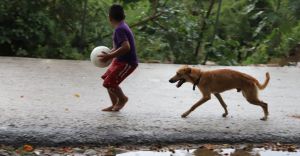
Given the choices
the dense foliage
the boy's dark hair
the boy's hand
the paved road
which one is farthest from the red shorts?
the dense foliage

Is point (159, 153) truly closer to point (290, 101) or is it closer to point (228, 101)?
point (228, 101)

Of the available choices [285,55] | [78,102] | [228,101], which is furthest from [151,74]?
[285,55]

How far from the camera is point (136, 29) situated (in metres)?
14.4

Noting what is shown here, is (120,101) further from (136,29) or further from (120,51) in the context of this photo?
(136,29)

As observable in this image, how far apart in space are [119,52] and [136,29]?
770cm

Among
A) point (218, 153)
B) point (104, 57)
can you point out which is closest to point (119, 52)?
point (104, 57)

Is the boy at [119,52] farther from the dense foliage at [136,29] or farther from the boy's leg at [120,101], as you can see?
the dense foliage at [136,29]

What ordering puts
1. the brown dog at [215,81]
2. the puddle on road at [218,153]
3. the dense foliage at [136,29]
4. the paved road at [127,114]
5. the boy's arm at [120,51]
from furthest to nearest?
1. the dense foliage at [136,29]
2. the brown dog at [215,81]
3. the boy's arm at [120,51]
4. the paved road at [127,114]
5. the puddle on road at [218,153]

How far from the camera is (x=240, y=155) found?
5.72 meters

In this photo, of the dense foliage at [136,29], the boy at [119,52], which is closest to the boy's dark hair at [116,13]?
the boy at [119,52]

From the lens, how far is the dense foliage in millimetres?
13242

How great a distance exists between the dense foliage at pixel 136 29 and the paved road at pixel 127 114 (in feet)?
8.67

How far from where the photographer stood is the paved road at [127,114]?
234 inches

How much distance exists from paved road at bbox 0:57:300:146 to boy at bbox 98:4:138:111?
1.39ft
